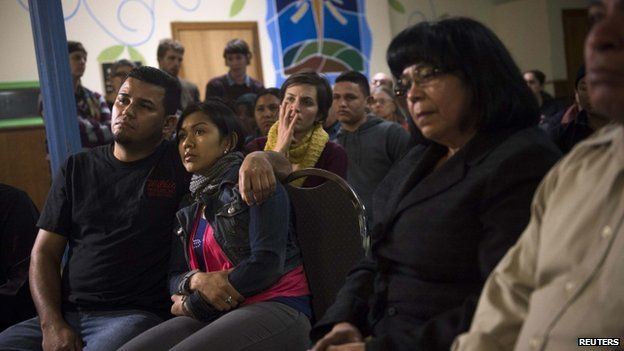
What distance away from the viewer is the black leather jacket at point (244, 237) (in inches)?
71.6

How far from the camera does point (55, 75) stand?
258 cm

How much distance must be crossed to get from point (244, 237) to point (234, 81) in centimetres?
352

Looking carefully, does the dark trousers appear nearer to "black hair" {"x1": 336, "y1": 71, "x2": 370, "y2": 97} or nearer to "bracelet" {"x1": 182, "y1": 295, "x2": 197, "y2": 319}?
"bracelet" {"x1": 182, "y1": 295, "x2": 197, "y2": 319}

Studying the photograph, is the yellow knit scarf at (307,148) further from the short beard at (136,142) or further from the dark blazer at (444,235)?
the dark blazer at (444,235)

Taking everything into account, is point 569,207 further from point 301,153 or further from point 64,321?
point 301,153

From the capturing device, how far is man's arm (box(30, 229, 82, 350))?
2.04m

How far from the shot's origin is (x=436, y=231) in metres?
1.35

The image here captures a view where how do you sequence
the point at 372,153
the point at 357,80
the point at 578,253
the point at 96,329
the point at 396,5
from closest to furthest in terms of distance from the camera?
the point at 578,253
the point at 96,329
the point at 372,153
the point at 357,80
the point at 396,5

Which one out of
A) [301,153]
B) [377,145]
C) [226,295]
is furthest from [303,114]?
[226,295]

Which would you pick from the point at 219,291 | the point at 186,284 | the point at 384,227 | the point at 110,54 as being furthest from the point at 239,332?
the point at 110,54

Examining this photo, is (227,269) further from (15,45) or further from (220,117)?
(15,45)

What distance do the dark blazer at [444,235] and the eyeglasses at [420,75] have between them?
0.15 m

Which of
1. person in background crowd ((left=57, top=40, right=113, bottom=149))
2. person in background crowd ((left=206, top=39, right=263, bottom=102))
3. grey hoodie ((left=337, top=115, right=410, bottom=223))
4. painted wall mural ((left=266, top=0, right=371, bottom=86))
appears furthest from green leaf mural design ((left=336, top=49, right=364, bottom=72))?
grey hoodie ((left=337, top=115, right=410, bottom=223))

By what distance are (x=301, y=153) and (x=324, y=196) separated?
0.81 meters
